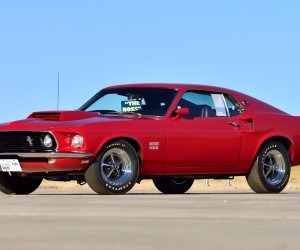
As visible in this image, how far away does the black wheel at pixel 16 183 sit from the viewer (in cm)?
1316

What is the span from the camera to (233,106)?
1411 centimetres

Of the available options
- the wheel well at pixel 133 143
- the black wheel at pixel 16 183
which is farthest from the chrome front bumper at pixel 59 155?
the black wheel at pixel 16 183

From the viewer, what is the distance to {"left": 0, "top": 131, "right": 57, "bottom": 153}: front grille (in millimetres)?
12195

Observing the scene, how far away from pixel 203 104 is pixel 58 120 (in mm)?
2236

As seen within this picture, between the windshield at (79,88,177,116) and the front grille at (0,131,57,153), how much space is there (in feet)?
4.43

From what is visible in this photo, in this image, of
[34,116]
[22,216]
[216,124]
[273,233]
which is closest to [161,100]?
[216,124]

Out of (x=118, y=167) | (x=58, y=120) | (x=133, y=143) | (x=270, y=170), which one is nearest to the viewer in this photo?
(x=118, y=167)

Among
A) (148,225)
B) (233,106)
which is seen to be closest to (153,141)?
(233,106)

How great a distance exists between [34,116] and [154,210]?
16.8 feet

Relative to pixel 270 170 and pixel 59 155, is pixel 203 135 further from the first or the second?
pixel 59 155

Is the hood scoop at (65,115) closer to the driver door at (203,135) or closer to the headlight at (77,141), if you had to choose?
the headlight at (77,141)

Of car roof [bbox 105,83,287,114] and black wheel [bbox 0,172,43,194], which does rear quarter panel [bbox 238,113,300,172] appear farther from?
black wheel [bbox 0,172,43,194]

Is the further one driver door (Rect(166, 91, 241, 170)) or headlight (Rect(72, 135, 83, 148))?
driver door (Rect(166, 91, 241, 170))

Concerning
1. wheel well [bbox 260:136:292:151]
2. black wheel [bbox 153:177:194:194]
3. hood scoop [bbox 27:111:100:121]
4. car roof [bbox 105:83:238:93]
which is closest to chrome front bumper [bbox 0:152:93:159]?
hood scoop [bbox 27:111:100:121]
